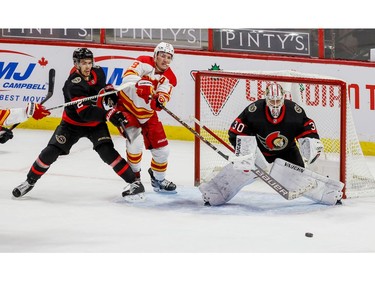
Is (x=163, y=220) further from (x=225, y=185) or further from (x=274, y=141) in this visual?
(x=274, y=141)

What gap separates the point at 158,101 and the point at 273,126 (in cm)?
54

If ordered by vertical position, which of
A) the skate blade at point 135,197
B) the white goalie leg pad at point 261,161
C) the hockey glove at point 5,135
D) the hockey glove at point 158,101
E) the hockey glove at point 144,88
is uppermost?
the hockey glove at point 144,88

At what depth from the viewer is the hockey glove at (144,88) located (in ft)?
14.6

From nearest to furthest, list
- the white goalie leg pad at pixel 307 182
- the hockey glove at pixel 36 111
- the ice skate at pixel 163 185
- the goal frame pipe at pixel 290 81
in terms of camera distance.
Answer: the hockey glove at pixel 36 111
the white goalie leg pad at pixel 307 182
the goal frame pipe at pixel 290 81
the ice skate at pixel 163 185

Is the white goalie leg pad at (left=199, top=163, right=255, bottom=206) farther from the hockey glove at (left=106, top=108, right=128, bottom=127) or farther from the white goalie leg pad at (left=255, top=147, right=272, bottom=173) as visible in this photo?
the hockey glove at (left=106, top=108, right=128, bottom=127)

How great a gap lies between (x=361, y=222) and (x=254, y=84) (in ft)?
4.93

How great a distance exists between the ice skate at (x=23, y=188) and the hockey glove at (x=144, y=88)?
0.70 meters

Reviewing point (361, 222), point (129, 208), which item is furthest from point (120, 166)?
point (361, 222)

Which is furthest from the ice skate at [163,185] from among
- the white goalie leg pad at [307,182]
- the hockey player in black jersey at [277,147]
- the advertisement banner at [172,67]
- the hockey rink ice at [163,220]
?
the advertisement banner at [172,67]

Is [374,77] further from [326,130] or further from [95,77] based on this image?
[95,77]

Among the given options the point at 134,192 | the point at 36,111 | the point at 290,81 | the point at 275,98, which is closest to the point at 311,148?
the point at 275,98

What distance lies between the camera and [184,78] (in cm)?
611

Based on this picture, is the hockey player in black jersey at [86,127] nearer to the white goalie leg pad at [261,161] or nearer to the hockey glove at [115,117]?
the hockey glove at [115,117]

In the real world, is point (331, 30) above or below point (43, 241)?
above
